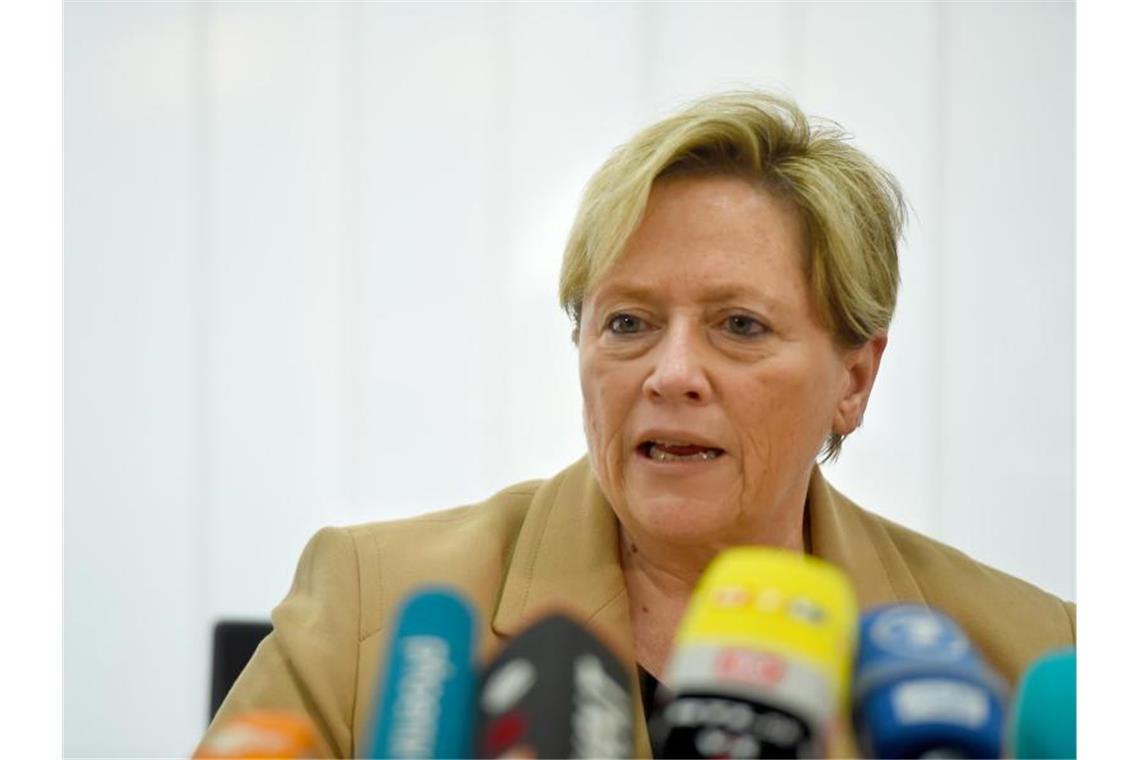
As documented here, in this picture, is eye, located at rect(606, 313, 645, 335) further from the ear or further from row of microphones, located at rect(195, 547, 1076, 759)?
row of microphones, located at rect(195, 547, 1076, 759)

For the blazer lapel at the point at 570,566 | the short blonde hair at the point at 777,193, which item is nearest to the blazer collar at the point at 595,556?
the blazer lapel at the point at 570,566

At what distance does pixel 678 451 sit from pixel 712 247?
0.74 feet

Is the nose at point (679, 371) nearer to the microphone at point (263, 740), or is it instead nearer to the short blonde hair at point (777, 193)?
the short blonde hair at point (777, 193)

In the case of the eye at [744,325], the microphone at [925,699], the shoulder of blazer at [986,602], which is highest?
the eye at [744,325]

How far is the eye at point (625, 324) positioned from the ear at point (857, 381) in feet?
0.91

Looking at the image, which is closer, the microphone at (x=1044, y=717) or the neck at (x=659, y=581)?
the microphone at (x=1044, y=717)

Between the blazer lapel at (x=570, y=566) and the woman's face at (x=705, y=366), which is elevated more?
the woman's face at (x=705, y=366)

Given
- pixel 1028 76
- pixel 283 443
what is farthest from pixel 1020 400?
pixel 283 443

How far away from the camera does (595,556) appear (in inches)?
55.5

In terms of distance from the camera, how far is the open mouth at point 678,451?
1.31 metres

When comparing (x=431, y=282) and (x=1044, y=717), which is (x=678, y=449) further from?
(x=431, y=282)

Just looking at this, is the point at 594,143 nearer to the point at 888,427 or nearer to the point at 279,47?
the point at 279,47

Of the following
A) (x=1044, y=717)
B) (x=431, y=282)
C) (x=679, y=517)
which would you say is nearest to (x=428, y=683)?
(x=1044, y=717)

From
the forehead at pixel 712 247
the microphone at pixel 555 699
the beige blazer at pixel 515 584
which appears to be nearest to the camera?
the microphone at pixel 555 699
